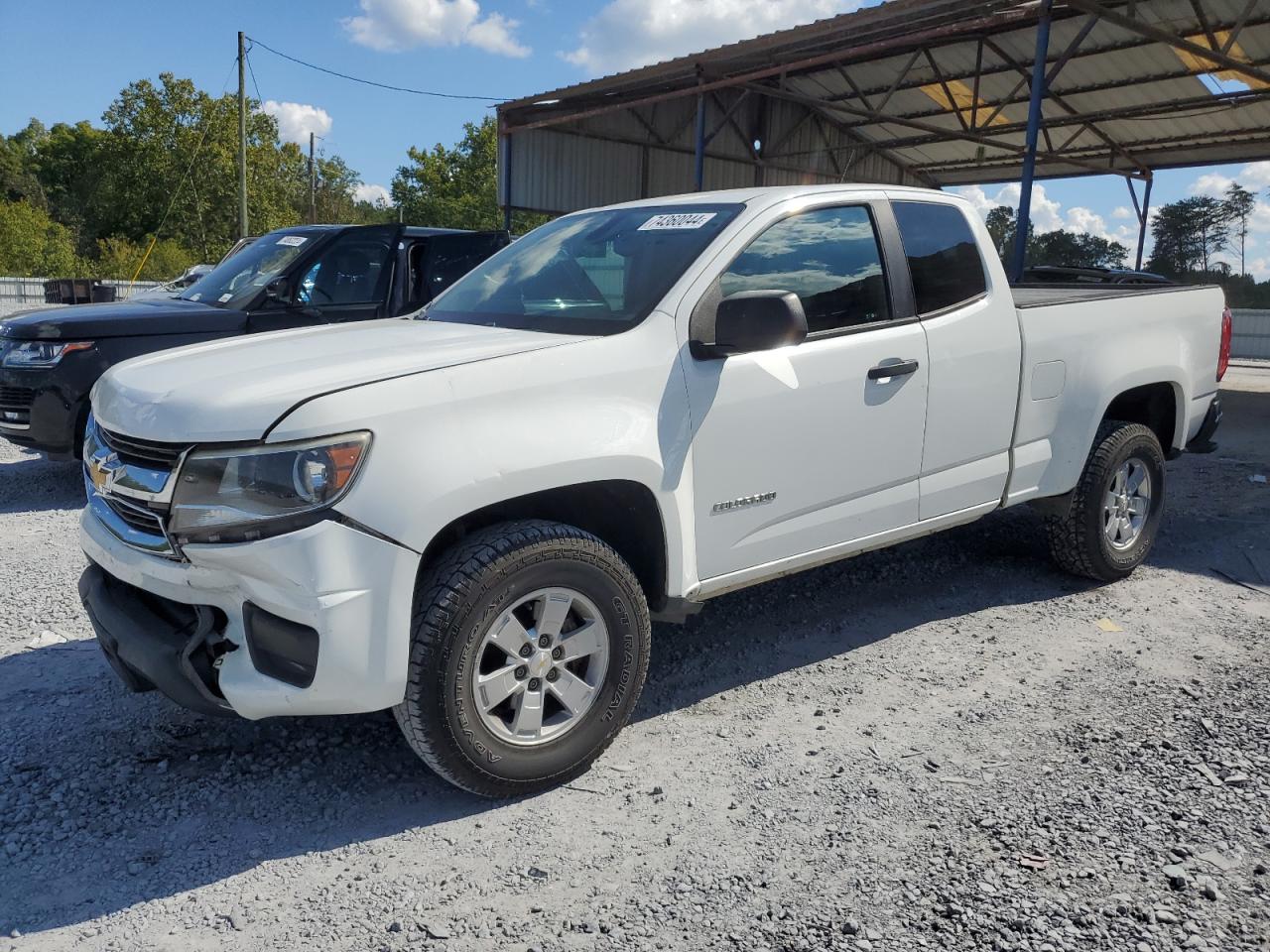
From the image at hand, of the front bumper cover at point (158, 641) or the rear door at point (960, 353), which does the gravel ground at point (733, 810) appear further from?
the rear door at point (960, 353)

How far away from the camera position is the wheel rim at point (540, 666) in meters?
2.90

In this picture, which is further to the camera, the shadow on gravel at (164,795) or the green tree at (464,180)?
the green tree at (464,180)

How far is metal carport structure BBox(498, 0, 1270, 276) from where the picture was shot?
42.4ft

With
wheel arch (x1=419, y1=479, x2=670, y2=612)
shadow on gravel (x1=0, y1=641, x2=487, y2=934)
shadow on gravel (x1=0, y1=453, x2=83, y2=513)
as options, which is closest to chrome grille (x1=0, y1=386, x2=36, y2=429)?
shadow on gravel (x1=0, y1=453, x2=83, y2=513)

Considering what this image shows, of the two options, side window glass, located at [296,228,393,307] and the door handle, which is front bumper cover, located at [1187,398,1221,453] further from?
side window glass, located at [296,228,393,307]

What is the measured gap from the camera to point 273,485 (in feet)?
8.50

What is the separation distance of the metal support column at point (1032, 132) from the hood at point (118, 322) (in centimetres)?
816

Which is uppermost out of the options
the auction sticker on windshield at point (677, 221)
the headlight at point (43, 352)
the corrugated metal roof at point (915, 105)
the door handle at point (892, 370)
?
the corrugated metal roof at point (915, 105)

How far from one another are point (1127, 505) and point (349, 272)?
5.48 meters

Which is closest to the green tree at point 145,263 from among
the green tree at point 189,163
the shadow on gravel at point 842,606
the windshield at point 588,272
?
the green tree at point 189,163

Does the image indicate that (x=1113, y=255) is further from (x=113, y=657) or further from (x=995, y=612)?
(x=113, y=657)

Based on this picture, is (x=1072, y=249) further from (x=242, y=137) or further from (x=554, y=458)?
(x=554, y=458)

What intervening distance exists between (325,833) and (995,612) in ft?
10.7

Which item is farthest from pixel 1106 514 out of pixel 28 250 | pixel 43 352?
pixel 28 250
